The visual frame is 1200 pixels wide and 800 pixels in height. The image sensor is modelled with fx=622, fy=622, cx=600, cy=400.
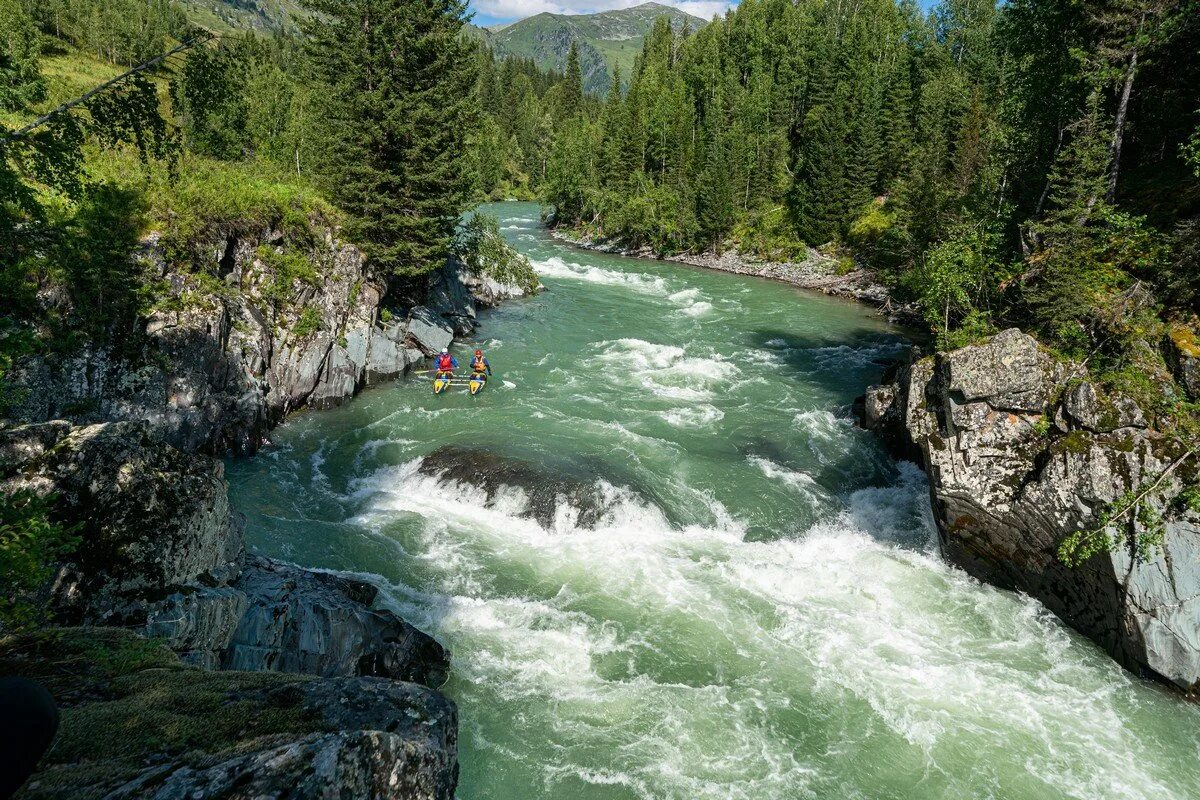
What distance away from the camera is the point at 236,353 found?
1781 centimetres

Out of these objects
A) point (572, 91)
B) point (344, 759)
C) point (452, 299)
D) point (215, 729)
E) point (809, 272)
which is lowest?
point (452, 299)

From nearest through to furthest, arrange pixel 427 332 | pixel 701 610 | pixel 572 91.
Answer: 1. pixel 701 610
2. pixel 427 332
3. pixel 572 91

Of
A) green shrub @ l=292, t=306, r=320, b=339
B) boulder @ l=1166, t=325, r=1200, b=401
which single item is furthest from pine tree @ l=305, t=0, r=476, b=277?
boulder @ l=1166, t=325, r=1200, b=401

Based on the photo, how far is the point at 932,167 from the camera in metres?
40.7

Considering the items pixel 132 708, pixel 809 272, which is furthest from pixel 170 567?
pixel 809 272

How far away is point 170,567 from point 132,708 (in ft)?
11.8

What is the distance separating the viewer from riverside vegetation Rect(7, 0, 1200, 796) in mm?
6305

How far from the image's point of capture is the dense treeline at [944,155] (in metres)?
15.5

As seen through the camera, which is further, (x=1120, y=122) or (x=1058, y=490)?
(x=1120, y=122)

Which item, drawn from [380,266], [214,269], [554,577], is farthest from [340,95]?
[554,577]

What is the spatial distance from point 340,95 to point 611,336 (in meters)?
15.4

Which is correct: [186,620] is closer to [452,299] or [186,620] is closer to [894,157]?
[452,299]

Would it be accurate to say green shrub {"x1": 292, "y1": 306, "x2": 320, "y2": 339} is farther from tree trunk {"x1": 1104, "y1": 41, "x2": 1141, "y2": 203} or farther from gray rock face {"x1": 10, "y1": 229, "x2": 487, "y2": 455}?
tree trunk {"x1": 1104, "y1": 41, "x2": 1141, "y2": 203}

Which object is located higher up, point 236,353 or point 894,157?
point 894,157
